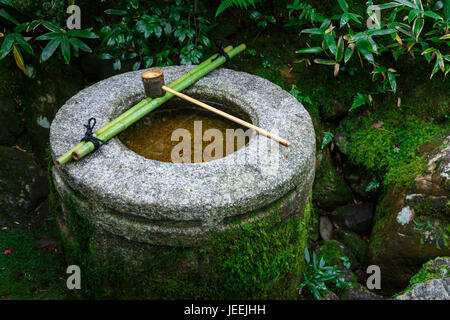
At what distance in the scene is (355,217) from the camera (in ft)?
13.9

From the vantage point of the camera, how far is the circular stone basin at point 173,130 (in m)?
3.20

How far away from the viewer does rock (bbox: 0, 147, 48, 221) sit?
3.97 meters

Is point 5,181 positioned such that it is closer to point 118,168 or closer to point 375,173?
point 118,168

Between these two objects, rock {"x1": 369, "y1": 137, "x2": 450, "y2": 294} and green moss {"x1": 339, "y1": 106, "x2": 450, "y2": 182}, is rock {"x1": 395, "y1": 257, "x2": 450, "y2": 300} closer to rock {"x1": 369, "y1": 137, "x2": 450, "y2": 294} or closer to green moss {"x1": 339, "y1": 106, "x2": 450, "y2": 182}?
rock {"x1": 369, "y1": 137, "x2": 450, "y2": 294}

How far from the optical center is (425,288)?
2590 millimetres

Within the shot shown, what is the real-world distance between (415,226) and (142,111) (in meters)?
2.48

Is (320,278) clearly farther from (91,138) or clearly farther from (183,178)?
(91,138)

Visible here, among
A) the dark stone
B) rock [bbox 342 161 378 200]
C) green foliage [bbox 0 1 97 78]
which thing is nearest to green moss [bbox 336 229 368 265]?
rock [bbox 342 161 378 200]

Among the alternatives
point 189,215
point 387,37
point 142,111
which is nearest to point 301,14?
point 387,37

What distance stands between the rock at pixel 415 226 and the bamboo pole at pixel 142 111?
2067 mm

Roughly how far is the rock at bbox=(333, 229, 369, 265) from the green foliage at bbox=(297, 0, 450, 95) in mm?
1554

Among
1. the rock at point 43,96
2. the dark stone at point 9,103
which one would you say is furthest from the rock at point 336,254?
the dark stone at point 9,103

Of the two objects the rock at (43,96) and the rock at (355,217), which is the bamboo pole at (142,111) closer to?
the rock at (43,96)
